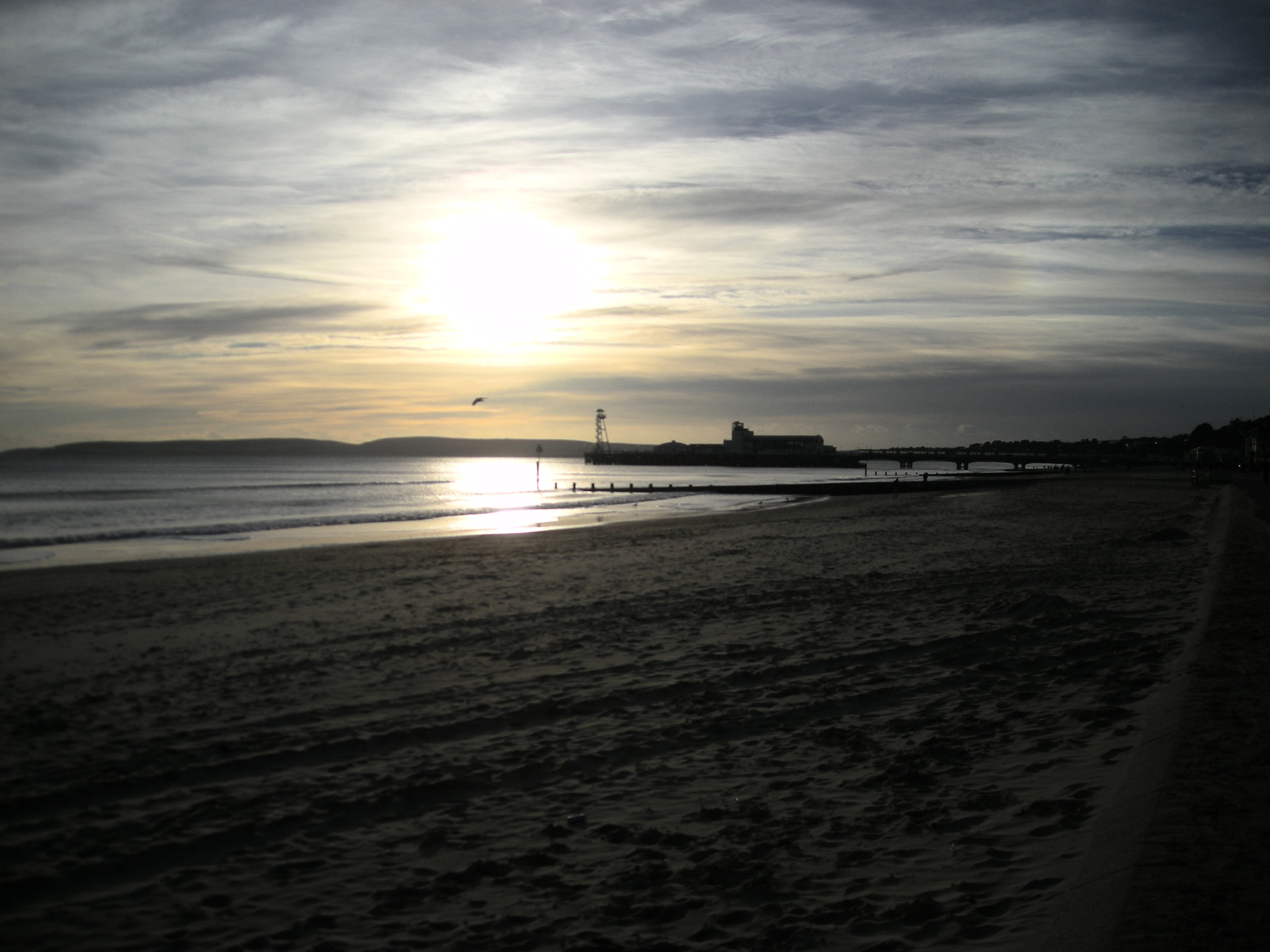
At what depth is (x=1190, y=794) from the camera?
5.38 metres

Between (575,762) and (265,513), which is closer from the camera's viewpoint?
(575,762)

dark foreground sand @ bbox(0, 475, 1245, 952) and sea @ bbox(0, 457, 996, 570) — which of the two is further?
sea @ bbox(0, 457, 996, 570)

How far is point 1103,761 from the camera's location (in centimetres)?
642

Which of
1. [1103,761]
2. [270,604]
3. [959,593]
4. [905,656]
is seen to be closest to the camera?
[1103,761]

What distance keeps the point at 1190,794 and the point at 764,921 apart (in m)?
2.86

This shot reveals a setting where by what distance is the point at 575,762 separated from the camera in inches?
276

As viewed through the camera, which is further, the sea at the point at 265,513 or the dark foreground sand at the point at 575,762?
the sea at the point at 265,513

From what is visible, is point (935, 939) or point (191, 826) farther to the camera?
point (191, 826)

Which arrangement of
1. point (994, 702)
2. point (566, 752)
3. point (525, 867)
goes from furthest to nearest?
point (994, 702), point (566, 752), point (525, 867)

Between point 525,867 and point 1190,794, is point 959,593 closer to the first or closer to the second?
point 1190,794

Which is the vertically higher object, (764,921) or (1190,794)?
(1190,794)

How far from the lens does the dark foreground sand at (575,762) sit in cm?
472

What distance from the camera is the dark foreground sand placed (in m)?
4.72

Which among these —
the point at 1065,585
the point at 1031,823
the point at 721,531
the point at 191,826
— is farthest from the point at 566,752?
the point at 721,531
